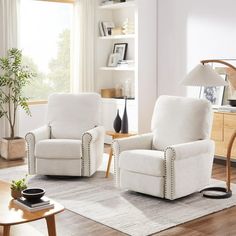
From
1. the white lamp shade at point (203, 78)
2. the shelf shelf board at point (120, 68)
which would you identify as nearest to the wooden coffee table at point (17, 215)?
the white lamp shade at point (203, 78)

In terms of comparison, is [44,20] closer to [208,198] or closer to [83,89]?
[83,89]

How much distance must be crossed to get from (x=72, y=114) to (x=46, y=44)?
2.15 meters

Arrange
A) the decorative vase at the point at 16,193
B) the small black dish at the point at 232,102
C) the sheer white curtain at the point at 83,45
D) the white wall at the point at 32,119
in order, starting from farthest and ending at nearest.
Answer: the sheer white curtain at the point at 83,45 < the white wall at the point at 32,119 < the small black dish at the point at 232,102 < the decorative vase at the point at 16,193

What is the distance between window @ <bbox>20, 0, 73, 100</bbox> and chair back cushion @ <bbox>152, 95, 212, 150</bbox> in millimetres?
2860

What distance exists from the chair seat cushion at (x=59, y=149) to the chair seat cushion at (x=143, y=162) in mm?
673

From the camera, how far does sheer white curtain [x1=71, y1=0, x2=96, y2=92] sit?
7.71 m

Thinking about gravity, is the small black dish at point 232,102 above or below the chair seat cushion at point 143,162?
above

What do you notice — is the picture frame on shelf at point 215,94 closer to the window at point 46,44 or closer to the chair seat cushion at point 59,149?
the chair seat cushion at point 59,149

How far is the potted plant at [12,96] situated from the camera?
6.62 meters

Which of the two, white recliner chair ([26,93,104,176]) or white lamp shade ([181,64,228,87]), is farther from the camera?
white recliner chair ([26,93,104,176])

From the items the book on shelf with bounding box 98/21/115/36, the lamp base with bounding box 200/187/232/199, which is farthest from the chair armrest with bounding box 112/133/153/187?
the book on shelf with bounding box 98/21/115/36

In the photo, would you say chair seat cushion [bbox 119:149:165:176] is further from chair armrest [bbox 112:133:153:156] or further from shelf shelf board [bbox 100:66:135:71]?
shelf shelf board [bbox 100:66:135:71]

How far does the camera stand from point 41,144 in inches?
215

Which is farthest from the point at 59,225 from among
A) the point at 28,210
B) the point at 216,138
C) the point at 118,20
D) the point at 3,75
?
the point at 118,20
